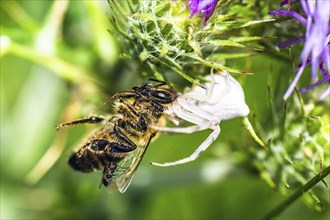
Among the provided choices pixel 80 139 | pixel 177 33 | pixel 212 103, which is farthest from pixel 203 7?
pixel 80 139

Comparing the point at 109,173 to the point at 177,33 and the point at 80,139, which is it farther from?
the point at 80,139

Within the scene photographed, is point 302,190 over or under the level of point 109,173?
under

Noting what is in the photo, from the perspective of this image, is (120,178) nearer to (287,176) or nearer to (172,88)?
(172,88)

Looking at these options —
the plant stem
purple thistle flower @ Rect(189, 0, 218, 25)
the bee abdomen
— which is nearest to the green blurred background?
the bee abdomen

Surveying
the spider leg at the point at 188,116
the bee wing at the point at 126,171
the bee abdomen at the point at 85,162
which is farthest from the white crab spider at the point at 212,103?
the bee abdomen at the point at 85,162

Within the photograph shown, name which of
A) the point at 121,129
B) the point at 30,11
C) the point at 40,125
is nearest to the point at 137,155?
the point at 121,129

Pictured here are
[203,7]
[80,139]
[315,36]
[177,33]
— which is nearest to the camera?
[315,36]

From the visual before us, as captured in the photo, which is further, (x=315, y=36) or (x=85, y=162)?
(x=85, y=162)
